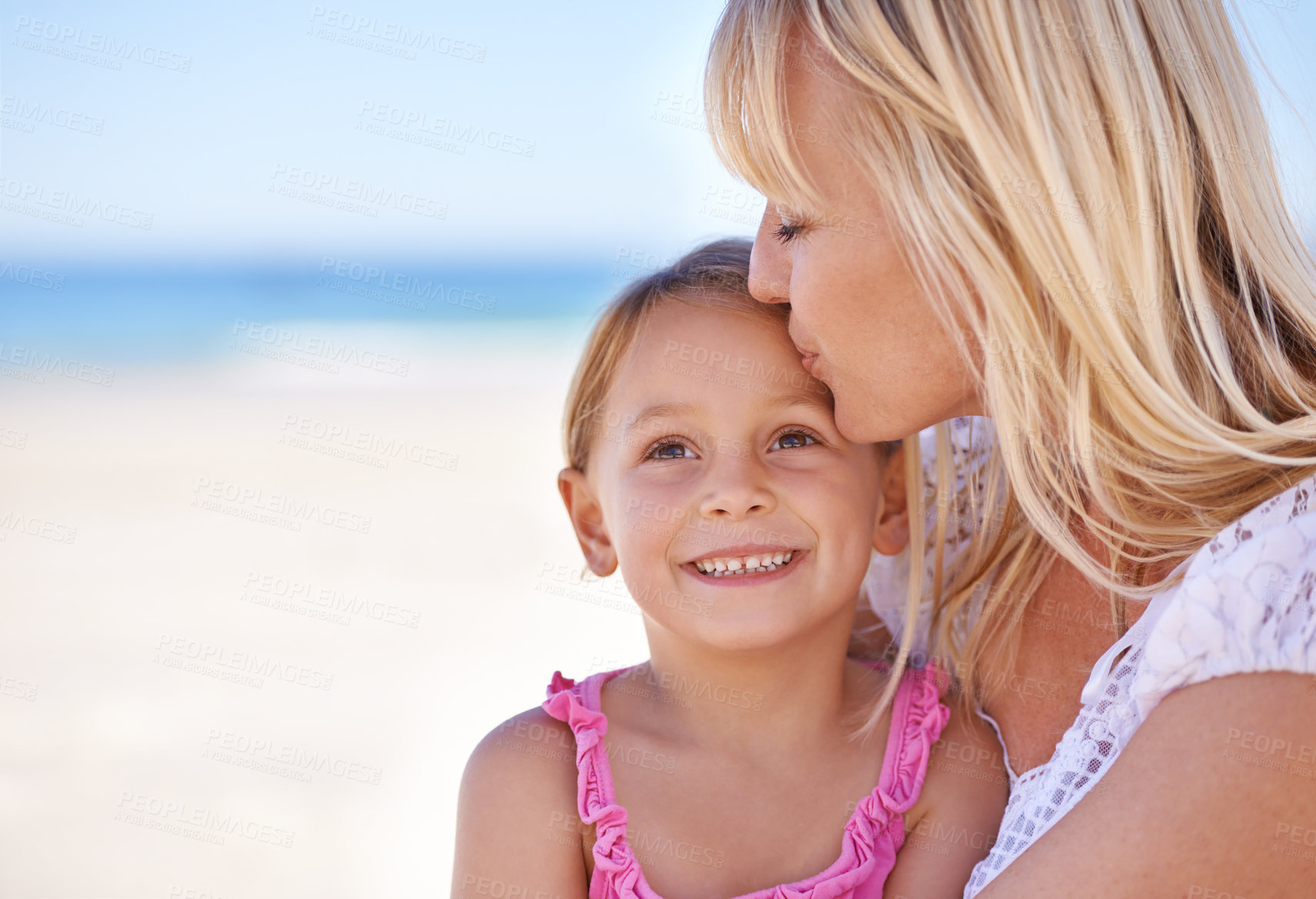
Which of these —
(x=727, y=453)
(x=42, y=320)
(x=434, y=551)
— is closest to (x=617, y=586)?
(x=434, y=551)

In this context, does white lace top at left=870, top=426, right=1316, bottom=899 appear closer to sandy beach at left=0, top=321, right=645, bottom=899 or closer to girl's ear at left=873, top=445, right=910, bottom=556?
girl's ear at left=873, top=445, right=910, bottom=556

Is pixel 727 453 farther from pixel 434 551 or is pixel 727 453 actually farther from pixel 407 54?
pixel 407 54

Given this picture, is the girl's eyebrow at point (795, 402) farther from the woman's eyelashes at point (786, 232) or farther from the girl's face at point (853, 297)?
the woman's eyelashes at point (786, 232)

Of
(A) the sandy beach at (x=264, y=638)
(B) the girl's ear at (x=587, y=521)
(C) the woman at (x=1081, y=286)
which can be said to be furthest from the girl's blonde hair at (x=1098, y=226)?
(A) the sandy beach at (x=264, y=638)

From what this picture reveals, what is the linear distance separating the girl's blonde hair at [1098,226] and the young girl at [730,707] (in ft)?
1.12

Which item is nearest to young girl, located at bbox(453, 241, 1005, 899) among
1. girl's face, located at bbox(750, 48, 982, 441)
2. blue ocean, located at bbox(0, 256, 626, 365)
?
girl's face, located at bbox(750, 48, 982, 441)

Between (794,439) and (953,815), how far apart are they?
599 millimetres

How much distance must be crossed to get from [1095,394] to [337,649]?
277 cm

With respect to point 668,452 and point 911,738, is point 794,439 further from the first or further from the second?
point 911,738

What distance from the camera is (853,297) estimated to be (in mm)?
1556

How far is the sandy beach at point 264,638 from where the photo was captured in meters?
2.72

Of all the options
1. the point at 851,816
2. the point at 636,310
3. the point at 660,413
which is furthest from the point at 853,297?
the point at 851,816

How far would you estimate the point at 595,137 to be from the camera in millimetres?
9609

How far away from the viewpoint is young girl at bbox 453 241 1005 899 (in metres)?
1.62
